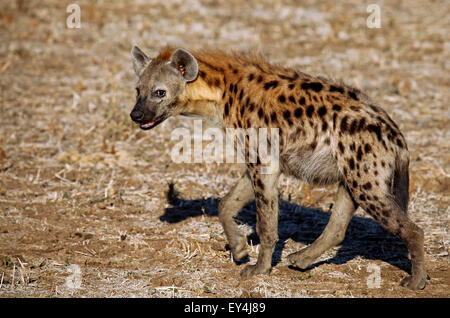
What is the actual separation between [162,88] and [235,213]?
3.31 feet

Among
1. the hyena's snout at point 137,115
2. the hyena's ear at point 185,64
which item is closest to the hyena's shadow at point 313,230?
the hyena's snout at point 137,115

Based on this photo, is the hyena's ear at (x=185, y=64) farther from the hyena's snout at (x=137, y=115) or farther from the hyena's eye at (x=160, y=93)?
the hyena's snout at (x=137, y=115)

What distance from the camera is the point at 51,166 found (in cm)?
648

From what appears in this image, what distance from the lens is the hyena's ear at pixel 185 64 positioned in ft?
15.2

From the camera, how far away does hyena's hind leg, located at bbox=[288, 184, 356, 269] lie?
14.7 feet

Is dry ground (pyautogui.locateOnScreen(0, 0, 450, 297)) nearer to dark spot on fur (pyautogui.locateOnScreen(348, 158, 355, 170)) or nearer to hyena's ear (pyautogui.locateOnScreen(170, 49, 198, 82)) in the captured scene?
dark spot on fur (pyautogui.locateOnScreen(348, 158, 355, 170))

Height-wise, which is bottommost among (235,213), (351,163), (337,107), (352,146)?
(235,213)

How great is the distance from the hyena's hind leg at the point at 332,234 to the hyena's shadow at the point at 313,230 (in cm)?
21

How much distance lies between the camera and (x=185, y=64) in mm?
4691

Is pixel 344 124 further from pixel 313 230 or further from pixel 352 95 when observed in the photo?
pixel 313 230

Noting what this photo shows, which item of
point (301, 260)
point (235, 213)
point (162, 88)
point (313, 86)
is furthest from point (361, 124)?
point (162, 88)

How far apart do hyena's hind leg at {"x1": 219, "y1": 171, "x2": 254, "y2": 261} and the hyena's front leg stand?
0.21m
